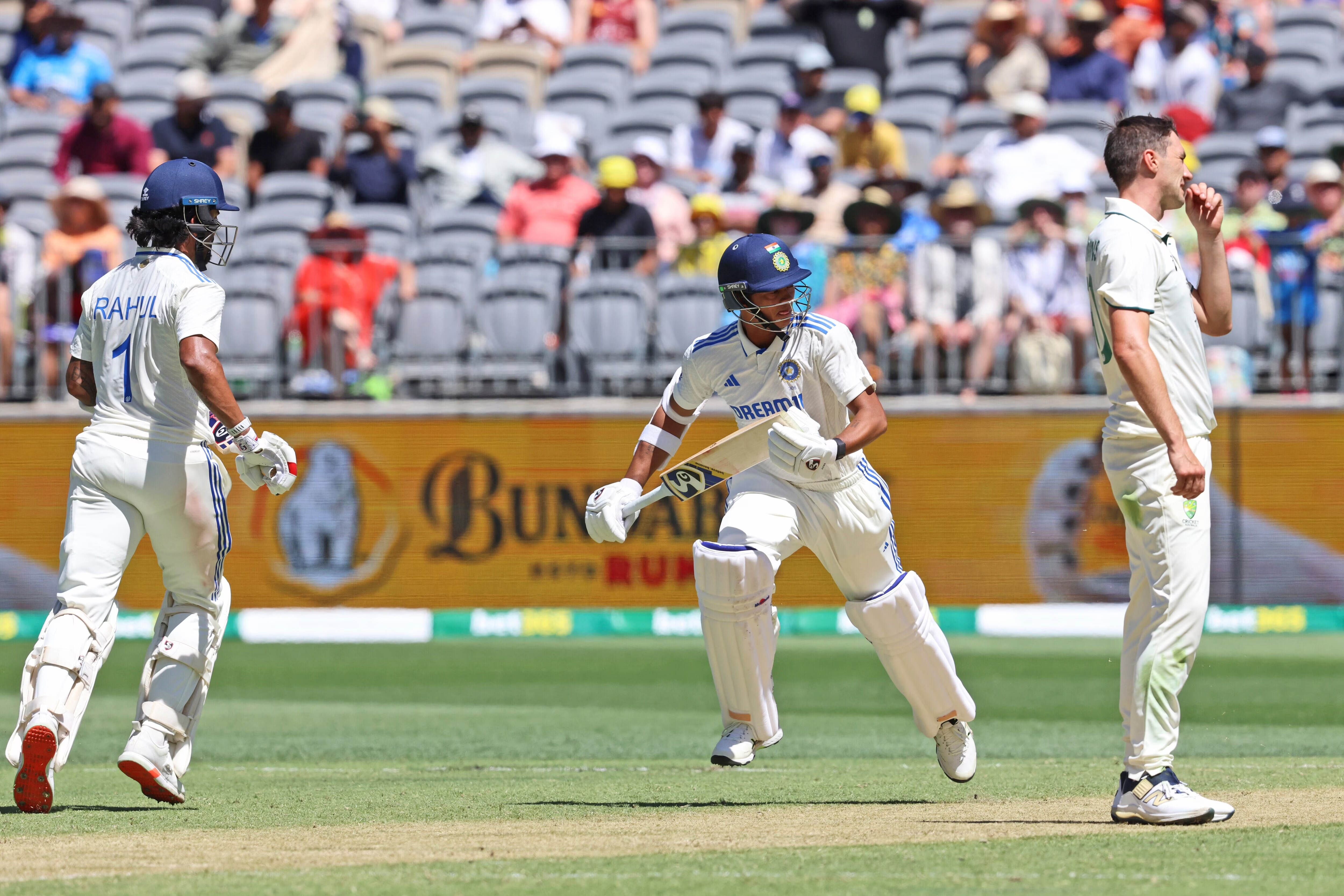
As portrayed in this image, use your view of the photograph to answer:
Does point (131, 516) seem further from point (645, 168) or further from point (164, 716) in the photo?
point (645, 168)

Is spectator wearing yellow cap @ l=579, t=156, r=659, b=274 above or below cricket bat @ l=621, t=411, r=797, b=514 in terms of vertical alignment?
above

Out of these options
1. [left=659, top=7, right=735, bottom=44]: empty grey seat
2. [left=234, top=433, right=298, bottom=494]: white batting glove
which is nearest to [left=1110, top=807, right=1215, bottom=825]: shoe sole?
[left=234, top=433, right=298, bottom=494]: white batting glove

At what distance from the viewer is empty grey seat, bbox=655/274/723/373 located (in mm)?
14836

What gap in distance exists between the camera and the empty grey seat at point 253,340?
15273mm

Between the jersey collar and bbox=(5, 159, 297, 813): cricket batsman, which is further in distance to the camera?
bbox=(5, 159, 297, 813): cricket batsman

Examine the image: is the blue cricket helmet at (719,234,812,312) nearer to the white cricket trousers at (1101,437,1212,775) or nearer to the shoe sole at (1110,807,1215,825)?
the white cricket trousers at (1101,437,1212,775)

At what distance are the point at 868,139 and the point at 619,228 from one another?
2.81 meters

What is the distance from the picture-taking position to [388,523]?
15.4 meters

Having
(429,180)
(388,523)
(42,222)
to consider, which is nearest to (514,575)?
(388,523)

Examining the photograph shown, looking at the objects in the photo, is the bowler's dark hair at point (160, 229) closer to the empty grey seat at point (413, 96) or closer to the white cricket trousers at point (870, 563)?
the white cricket trousers at point (870, 563)

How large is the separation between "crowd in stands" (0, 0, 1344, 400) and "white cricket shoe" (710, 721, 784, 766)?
24.0ft

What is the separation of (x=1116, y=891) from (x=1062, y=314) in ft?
33.7

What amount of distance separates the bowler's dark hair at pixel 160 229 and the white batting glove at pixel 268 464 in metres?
0.88

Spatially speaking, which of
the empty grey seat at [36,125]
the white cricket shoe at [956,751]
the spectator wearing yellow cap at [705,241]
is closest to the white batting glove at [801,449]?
the white cricket shoe at [956,751]
